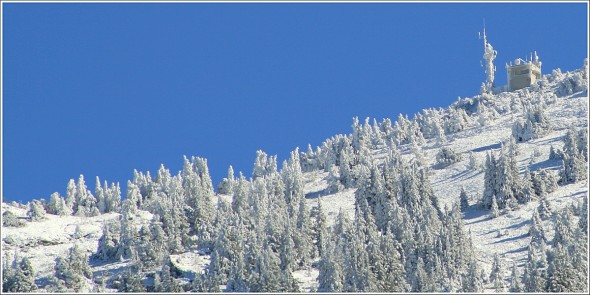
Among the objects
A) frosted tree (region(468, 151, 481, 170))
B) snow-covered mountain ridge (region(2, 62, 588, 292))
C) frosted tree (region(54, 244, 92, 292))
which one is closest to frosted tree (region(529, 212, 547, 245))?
snow-covered mountain ridge (region(2, 62, 588, 292))

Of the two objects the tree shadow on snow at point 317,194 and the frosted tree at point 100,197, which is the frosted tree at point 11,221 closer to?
the frosted tree at point 100,197

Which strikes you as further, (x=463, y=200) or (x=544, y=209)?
(x=463, y=200)

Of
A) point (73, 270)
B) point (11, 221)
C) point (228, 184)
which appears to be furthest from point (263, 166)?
point (73, 270)

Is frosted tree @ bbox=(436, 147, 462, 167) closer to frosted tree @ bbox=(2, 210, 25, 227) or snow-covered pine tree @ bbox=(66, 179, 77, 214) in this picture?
snow-covered pine tree @ bbox=(66, 179, 77, 214)

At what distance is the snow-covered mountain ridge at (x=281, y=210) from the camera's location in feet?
363

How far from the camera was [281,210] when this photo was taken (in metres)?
124

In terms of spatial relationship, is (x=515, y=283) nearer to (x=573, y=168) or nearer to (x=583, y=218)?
(x=583, y=218)

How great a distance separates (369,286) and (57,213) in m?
46.2

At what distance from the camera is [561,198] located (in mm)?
128750

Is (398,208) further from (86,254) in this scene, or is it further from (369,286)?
(86,254)

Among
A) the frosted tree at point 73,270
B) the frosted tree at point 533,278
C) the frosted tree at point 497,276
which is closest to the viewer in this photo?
the frosted tree at point 533,278

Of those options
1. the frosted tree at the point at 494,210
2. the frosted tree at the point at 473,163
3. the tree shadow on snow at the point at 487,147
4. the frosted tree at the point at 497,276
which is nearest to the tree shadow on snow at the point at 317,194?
the frosted tree at the point at 473,163

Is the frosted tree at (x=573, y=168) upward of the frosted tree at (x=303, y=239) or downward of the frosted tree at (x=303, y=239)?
upward

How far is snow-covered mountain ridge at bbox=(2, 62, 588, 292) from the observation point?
110688 millimetres
